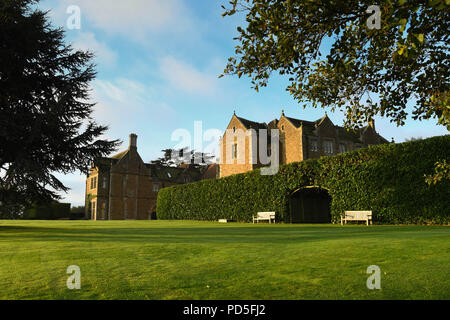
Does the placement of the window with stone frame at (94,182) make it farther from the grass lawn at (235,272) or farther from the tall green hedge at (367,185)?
the grass lawn at (235,272)

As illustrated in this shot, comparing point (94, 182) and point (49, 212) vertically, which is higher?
point (94, 182)

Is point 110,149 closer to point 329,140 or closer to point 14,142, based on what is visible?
point 14,142

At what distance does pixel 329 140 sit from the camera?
43.5 meters

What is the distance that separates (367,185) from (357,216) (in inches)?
72.5

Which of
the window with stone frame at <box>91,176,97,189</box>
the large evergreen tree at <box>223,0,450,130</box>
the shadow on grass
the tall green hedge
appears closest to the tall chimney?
the window with stone frame at <box>91,176,97,189</box>

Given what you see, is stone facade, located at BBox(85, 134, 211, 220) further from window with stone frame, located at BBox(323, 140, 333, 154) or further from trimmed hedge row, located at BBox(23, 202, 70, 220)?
window with stone frame, located at BBox(323, 140, 333, 154)

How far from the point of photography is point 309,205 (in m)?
26.2

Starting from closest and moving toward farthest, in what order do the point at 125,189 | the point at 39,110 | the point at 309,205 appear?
the point at 39,110 < the point at 309,205 < the point at 125,189

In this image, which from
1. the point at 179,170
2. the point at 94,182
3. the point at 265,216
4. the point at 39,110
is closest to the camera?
the point at 39,110

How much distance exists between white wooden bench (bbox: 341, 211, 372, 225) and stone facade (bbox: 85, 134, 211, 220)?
38018mm

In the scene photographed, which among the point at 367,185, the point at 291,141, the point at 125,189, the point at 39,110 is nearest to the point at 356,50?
the point at 367,185

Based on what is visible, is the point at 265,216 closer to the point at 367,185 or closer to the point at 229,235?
the point at 367,185
